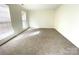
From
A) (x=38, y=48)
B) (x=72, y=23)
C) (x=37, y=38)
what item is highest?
(x=72, y=23)

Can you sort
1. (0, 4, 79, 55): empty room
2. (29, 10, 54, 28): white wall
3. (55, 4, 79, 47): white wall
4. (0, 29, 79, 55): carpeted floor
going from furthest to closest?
1. (29, 10, 54, 28): white wall
2. (55, 4, 79, 47): white wall
3. (0, 4, 79, 55): empty room
4. (0, 29, 79, 55): carpeted floor

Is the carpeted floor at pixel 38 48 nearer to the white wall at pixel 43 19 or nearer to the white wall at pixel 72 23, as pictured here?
the white wall at pixel 72 23

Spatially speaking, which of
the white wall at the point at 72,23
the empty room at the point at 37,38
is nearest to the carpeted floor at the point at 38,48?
the empty room at the point at 37,38

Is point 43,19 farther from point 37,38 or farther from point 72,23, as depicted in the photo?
point 72,23

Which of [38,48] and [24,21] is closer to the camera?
[38,48]

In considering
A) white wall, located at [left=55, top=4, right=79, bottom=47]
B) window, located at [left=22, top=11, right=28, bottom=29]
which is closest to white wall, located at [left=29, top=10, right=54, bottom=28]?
window, located at [left=22, top=11, right=28, bottom=29]

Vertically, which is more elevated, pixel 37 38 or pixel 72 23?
pixel 72 23

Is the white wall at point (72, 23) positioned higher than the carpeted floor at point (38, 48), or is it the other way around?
the white wall at point (72, 23)

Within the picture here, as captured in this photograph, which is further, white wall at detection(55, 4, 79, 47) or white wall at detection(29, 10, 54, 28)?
white wall at detection(29, 10, 54, 28)

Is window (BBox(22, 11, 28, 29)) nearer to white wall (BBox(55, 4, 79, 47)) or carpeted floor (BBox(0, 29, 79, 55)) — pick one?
carpeted floor (BBox(0, 29, 79, 55))

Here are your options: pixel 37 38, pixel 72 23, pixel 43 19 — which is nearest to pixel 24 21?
pixel 43 19
